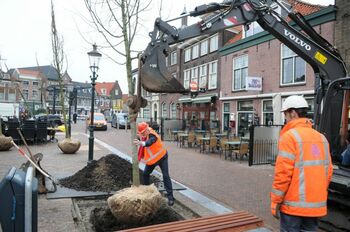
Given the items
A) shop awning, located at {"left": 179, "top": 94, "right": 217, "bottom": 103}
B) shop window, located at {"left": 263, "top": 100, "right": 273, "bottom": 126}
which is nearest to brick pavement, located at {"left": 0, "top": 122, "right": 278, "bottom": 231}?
shop window, located at {"left": 263, "top": 100, "right": 273, "bottom": 126}

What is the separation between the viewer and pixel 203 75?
25109 millimetres

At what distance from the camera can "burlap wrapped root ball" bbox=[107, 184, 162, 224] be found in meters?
4.78

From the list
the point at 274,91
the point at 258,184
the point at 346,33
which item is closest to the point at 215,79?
the point at 274,91

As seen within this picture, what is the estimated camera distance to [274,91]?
16.2 m

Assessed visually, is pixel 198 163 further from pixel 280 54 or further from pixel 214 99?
pixel 214 99

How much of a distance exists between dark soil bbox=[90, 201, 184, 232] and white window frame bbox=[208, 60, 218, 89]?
59.0ft

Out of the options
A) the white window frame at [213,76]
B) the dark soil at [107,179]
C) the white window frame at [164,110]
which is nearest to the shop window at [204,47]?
the white window frame at [213,76]

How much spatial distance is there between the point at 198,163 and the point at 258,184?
367 centimetres

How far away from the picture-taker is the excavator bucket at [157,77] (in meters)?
4.47

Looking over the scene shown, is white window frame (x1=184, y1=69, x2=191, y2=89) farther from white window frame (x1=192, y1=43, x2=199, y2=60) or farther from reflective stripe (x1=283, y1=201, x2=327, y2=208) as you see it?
reflective stripe (x1=283, y1=201, x2=327, y2=208)

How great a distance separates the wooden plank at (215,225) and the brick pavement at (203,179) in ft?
4.93

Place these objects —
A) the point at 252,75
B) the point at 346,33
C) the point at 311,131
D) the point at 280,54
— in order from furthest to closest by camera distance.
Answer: the point at 252,75
the point at 280,54
the point at 346,33
the point at 311,131

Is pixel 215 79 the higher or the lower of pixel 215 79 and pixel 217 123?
the higher

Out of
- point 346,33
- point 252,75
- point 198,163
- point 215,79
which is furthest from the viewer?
point 215,79
